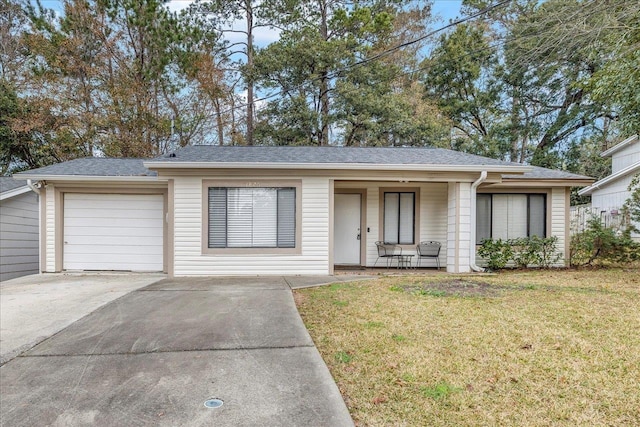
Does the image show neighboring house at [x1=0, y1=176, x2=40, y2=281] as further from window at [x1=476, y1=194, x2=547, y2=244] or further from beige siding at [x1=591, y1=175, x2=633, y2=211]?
beige siding at [x1=591, y1=175, x2=633, y2=211]

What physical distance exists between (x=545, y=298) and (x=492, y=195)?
460cm

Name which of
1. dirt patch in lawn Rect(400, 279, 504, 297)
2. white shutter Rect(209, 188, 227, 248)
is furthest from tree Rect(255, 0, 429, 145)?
dirt patch in lawn Rect(400, 279, 504, 297)

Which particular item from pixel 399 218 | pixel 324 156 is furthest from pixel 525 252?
pixel 324 156

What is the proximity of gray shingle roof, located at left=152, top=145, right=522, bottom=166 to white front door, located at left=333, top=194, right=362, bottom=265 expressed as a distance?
48.7 inches

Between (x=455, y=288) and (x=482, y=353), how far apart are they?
3.05 meters

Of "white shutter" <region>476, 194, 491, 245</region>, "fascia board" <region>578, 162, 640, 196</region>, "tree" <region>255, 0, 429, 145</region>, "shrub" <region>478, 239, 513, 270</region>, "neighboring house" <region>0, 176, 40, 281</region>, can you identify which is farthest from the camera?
"tree" <region>255, 0, 429, 145</region>

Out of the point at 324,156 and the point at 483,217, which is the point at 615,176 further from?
the point at 324,156

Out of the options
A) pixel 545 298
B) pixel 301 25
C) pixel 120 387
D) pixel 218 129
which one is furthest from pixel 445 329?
pixel 301 25

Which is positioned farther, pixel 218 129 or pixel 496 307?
pixel 218 129

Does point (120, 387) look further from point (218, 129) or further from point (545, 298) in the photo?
point (218, 129)

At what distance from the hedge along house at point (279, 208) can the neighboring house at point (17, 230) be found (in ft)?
5.34

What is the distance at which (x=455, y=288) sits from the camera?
6.39 meters

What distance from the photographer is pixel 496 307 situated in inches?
200

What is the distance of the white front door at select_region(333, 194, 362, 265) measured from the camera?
32.3 feet
